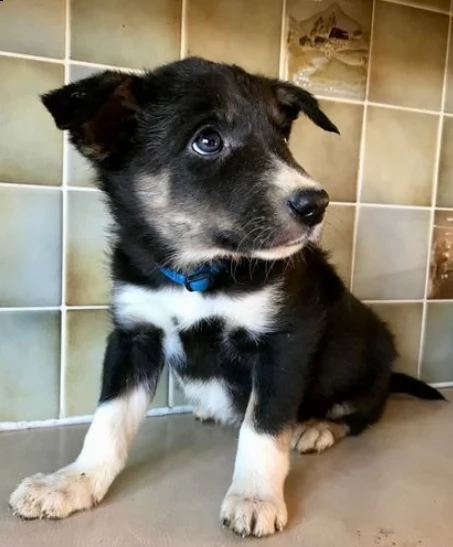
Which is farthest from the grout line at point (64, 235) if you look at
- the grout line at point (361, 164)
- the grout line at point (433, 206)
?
the grout line at point (433, 206)

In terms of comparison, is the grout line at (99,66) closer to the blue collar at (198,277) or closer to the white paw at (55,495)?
the blue collar at (198,277)

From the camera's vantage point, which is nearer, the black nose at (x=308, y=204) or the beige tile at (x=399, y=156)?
the black nose at (x=308, y=204)

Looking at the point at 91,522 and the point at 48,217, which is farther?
the point at 48,217

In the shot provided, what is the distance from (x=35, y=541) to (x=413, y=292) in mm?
1219

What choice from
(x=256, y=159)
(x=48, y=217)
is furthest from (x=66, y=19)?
(x=256, y=159)

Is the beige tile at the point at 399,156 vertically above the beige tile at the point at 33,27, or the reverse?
the beige tile at the point at 33,27

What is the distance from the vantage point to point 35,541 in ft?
3.11

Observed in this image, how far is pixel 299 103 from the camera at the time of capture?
4.13 feet

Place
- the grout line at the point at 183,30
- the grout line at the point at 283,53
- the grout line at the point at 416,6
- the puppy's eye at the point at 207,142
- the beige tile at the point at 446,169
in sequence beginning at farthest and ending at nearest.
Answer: the beige tile at the point at 446,169, the grout line at the point at 416,6, the grout line at the point at 283,53, the grout line at the point at 183,30, the puppy's eye at the point at 207,142

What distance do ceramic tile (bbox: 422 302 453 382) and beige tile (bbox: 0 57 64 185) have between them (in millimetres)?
1110

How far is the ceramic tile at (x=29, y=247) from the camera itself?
4.49ft

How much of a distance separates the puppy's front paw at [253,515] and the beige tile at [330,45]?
102 centimetres

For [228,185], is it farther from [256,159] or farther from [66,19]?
[66,19]

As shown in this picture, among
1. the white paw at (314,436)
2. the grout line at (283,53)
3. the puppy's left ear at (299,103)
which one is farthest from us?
the grout line at (283,53)
